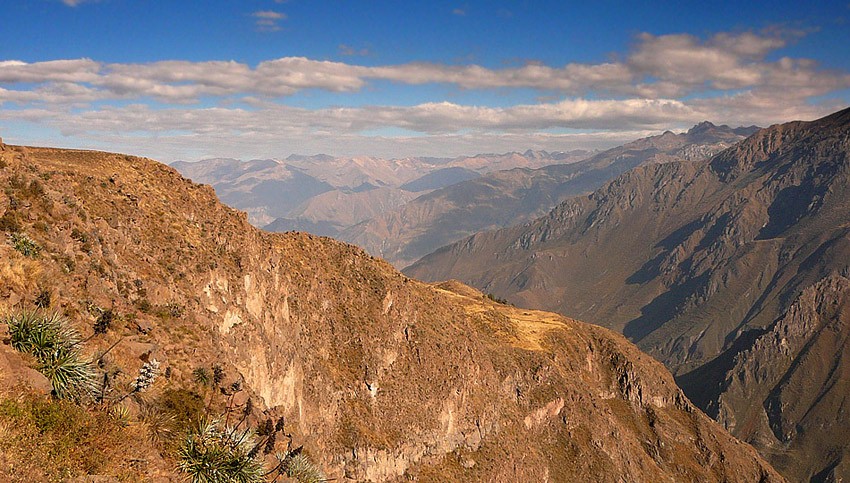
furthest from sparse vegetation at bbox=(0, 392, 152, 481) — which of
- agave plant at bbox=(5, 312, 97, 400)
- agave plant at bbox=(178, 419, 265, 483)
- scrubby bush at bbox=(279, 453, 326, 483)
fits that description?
scrubby bush at bbox=(279, 453, 326, 483)

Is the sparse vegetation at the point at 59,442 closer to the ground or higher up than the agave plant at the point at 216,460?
higher up

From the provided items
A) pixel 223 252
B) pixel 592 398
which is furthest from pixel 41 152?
pixel 592 398

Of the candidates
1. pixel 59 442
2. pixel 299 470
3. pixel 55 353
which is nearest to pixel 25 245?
pixel 55 353

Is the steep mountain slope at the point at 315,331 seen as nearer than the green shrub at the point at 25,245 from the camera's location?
No

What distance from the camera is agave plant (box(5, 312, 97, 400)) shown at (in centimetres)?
2214

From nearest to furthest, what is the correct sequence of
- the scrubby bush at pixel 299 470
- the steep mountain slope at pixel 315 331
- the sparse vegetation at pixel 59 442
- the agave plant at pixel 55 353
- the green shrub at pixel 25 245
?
the sparse vegetation at pixel 59 442
the agave plant at pixel 55 353
the scrubby bush at pixel 299 470
the green shrub at pixel 25 245
the steep mountain slope at pixel 315 331

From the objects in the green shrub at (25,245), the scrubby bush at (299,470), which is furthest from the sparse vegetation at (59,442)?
the green shrub at (25,245)

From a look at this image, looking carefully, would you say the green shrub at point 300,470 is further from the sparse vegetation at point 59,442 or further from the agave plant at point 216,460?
the sparse vegetation at point 59,442

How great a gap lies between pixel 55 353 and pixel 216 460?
8.73m

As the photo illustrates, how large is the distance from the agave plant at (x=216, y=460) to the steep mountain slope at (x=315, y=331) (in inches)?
305

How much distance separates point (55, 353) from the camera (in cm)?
2298

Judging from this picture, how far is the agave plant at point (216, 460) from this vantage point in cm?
2294

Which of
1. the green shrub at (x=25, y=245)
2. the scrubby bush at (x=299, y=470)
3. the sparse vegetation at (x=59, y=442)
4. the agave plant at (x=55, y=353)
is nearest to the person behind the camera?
the sparse vegetation at (x=59, y=442)

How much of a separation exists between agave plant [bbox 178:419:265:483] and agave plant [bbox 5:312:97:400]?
5243mm
